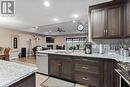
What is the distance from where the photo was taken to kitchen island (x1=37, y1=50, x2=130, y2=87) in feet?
8.50

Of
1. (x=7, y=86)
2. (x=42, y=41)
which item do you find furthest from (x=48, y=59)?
(x=42, y=41)

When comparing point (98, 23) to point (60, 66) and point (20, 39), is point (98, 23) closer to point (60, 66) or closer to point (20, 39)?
point (60, 66)

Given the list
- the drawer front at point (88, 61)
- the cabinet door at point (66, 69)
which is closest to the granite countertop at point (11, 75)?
the drawer front at point (88, 61)

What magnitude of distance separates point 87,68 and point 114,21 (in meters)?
1.40

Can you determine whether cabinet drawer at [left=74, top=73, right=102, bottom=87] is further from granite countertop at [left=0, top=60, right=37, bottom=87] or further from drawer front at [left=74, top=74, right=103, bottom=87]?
granite countertop at [left=0, top=60, right=37, bottom=87]

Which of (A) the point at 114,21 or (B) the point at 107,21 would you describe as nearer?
(A) the point at 114,21

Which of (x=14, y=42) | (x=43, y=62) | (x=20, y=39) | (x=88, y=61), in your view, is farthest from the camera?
(x=20, y=39)

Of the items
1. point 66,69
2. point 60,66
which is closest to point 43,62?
point 60,66

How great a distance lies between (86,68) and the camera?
10.0 feet

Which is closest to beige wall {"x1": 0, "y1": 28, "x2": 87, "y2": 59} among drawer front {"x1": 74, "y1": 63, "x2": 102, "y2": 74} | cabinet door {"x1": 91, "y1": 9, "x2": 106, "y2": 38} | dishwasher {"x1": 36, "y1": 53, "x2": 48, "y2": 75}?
dishwasher {"x1": 36, "y1": 53, "x2": 48, "y2": 75}

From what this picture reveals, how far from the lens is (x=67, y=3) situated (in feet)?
12.2

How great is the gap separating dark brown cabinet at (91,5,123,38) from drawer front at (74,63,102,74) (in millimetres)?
916

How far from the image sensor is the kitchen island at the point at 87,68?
2592 mm

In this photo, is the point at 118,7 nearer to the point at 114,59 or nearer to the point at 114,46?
the point at 114,46
